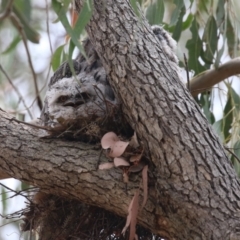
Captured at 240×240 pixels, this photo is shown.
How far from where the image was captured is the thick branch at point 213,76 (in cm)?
214

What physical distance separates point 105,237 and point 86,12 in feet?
A: 2.23

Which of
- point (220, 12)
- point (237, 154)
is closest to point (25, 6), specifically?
point (237, 154)

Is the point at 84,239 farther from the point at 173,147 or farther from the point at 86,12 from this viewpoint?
the point at 86,12

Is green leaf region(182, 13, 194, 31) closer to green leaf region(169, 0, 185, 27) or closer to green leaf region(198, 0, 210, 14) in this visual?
green leaf region(198, 0, 210, 14)

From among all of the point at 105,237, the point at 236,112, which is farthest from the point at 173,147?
the point at 236,112

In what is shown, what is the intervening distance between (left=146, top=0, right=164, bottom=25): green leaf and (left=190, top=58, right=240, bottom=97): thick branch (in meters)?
0.24

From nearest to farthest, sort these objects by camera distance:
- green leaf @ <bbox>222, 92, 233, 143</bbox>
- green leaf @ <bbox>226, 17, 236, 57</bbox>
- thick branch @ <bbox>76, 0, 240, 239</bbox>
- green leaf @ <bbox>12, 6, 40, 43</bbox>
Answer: thick branch @ <bbox>76, 0, 240, 239</bbox>, green leaf @ <bbox>12, 6, 40, 43</bbox>, green leaf @ <bbox>222, 92, 233, 143</bbox>, green leaf @ <bbox>226, 17, 236, 57</bbox>

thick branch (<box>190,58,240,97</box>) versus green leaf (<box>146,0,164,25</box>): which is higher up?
green leaf (<box>146,0,164,25</box>)

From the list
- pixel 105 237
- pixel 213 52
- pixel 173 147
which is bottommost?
pixel 105 237

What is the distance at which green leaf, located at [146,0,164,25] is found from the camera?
85.1 inches

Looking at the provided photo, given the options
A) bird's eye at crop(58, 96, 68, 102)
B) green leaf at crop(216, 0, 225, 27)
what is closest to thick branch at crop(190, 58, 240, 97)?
green leaf at crop(216, 0, 225, 27)

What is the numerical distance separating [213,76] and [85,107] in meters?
0.62

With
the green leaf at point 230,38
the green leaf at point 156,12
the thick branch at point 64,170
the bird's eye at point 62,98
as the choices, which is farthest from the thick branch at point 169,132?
the green leaf at point 230,38

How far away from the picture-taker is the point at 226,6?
2.35 metres
